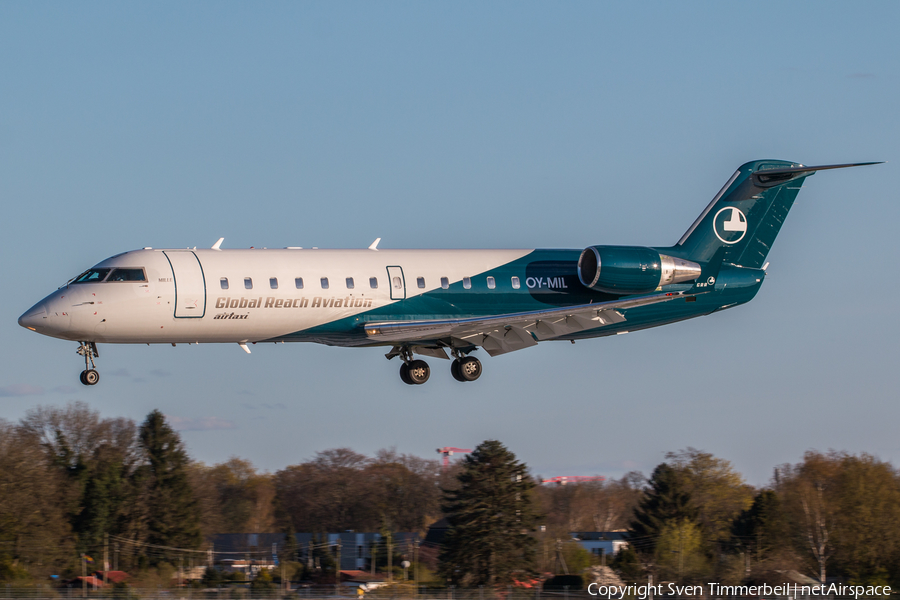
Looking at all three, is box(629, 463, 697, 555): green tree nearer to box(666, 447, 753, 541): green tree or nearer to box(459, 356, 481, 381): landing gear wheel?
box(666, 447, 753, 541): green tree

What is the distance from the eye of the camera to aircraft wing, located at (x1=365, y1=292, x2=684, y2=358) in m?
28.9

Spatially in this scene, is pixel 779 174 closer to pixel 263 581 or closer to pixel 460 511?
pixel 460 511

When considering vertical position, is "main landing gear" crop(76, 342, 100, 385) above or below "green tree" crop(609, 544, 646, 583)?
above

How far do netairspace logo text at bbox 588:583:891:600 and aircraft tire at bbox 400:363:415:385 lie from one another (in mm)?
11097

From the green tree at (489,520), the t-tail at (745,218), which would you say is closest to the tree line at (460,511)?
the green tree at (489,520)

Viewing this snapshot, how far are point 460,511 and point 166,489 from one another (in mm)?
19430

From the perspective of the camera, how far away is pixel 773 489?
54.2m

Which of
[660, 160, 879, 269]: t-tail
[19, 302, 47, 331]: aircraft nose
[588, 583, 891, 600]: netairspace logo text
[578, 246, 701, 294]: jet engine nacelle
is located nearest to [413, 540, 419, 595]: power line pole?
[588, 583, 891, 600]: netairspace logo text

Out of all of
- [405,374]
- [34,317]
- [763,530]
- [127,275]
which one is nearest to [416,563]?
[763,530]

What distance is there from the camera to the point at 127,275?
27.3 meters

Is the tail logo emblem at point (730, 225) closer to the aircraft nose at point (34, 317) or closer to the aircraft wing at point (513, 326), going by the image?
the aircraft wing at point (513, 326)

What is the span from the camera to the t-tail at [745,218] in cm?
3397

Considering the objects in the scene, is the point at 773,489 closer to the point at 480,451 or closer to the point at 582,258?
the point at 480,451

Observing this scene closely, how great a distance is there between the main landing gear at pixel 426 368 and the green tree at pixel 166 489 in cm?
2840
